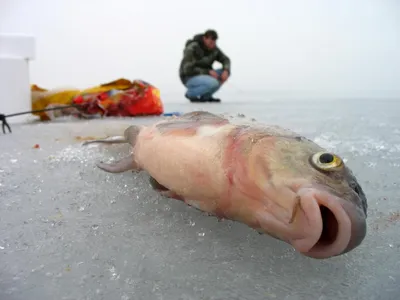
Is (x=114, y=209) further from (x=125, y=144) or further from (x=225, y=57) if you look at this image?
(x=225, y=57)

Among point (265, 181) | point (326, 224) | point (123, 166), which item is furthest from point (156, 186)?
point (326, 224)

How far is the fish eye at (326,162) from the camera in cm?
75

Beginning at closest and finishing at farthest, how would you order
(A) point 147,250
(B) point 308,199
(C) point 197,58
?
(B) point 308,199, (A) point 147,250, (C) point 197,58

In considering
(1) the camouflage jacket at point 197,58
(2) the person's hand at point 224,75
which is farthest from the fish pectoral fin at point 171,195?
(2) the person's hand at point 224,75

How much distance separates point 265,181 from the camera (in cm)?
80

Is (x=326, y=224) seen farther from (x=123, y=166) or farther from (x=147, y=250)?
(x=123, y=166)

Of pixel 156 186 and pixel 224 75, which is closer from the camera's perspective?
pixel 156 186

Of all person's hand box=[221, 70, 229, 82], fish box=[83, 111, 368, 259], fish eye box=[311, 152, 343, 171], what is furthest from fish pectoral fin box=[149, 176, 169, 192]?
person's hand box=[221, 70, 229, 82]

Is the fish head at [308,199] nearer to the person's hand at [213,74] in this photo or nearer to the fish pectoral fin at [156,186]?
the fish pectoral fin at [156,186]

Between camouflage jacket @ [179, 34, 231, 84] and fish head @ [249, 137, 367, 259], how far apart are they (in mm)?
4364

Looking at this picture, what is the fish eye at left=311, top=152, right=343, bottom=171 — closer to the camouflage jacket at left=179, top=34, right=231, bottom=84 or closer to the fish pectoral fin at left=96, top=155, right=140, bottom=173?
the fish pectoral fin at left=96, top=155, right=140, bottom=173

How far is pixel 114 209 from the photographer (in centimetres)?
110

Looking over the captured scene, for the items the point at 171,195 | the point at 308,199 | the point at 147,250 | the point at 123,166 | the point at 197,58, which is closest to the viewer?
the point at 308,199

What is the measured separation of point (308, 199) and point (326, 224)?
71 mm
